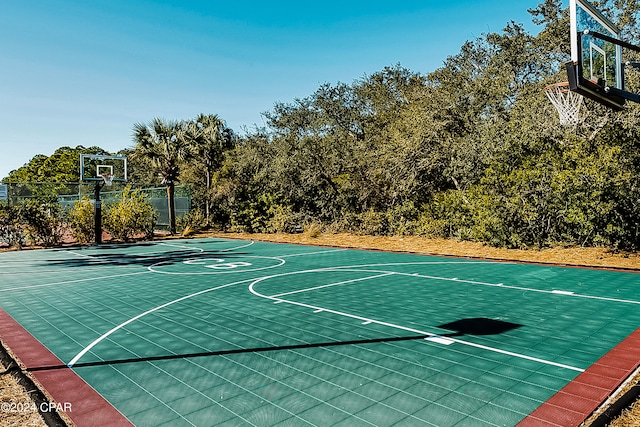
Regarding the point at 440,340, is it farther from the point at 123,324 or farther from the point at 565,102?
the point at 565,102

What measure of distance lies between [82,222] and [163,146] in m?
4.89

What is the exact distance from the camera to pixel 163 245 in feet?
57.7

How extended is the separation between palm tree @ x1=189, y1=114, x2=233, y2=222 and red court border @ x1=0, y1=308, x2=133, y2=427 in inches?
663

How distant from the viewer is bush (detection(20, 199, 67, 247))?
17.2 m

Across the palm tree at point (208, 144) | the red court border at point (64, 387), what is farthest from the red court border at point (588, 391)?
the palm tree at point (208, 144)

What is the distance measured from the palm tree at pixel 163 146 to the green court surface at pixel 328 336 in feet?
33.6

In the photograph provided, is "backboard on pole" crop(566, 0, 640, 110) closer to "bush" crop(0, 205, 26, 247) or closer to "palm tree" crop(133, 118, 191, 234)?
"palm tree" crop(133, 118, 191, 234)

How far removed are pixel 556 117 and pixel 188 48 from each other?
1331 centimetres

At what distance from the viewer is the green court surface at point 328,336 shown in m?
3.67

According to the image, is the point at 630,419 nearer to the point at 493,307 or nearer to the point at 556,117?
the point at 493,307

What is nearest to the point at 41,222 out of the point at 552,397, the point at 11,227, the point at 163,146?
the point at 11,227

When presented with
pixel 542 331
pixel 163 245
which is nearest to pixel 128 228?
pixel 163 245

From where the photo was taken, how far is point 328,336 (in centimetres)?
557

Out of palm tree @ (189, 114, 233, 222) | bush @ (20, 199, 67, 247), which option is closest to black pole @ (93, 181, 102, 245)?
bush @ (20, 199, 67, 247)
